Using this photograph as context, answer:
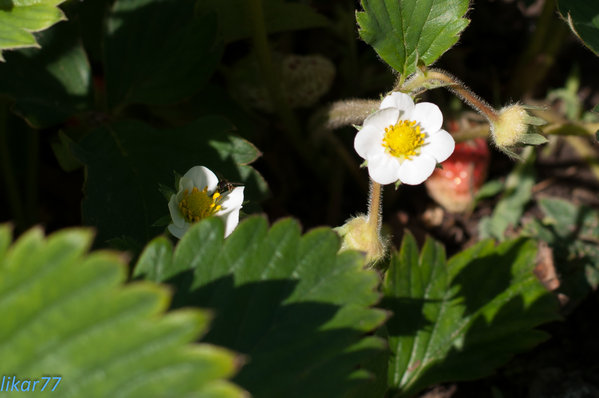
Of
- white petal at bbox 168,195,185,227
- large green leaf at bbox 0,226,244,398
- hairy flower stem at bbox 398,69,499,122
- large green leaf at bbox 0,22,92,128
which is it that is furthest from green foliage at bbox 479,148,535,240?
large green leaf at bbox 0,226,244,398

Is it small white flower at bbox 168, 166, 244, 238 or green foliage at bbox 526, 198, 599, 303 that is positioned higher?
small white flower at bbox 168, 166, 244, 238

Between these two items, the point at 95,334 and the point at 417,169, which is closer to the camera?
the point at 95,334

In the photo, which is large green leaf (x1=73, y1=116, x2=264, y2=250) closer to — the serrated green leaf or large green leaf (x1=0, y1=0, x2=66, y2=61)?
large green leaf (x1=0, y1=0, x2=66, y2=61)

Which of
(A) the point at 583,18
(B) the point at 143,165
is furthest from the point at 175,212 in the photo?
(A) the point at 583,18

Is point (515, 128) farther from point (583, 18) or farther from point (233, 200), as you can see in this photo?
point (233, 200)


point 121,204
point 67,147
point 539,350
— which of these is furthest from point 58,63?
point 539,350

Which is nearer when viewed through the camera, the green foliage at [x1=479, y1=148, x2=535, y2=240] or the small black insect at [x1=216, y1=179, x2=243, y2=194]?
the small black insect at [x1=216, y1=179, x2=243, y2=194]

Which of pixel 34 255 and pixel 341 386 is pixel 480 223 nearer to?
pixel 341 386
